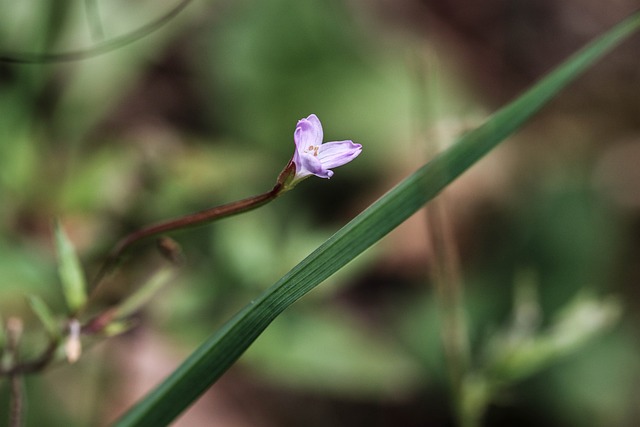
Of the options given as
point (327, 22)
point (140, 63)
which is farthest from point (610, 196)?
point (140, 63)

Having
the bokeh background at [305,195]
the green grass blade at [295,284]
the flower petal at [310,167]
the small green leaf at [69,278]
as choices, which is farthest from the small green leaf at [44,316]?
the bokeh background at [305,195]

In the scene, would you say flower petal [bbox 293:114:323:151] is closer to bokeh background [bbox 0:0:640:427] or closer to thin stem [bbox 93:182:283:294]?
thin stem [bbox 93:182:283:294]

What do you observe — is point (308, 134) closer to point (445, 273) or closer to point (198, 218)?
point (198, 218)

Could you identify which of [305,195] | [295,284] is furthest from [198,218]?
[305,195]

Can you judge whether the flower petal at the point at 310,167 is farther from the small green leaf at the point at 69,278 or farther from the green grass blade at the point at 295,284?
the small green leaf at the point at 69,278

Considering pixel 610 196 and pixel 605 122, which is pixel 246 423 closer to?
pixel 610 196

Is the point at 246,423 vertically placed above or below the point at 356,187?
below
